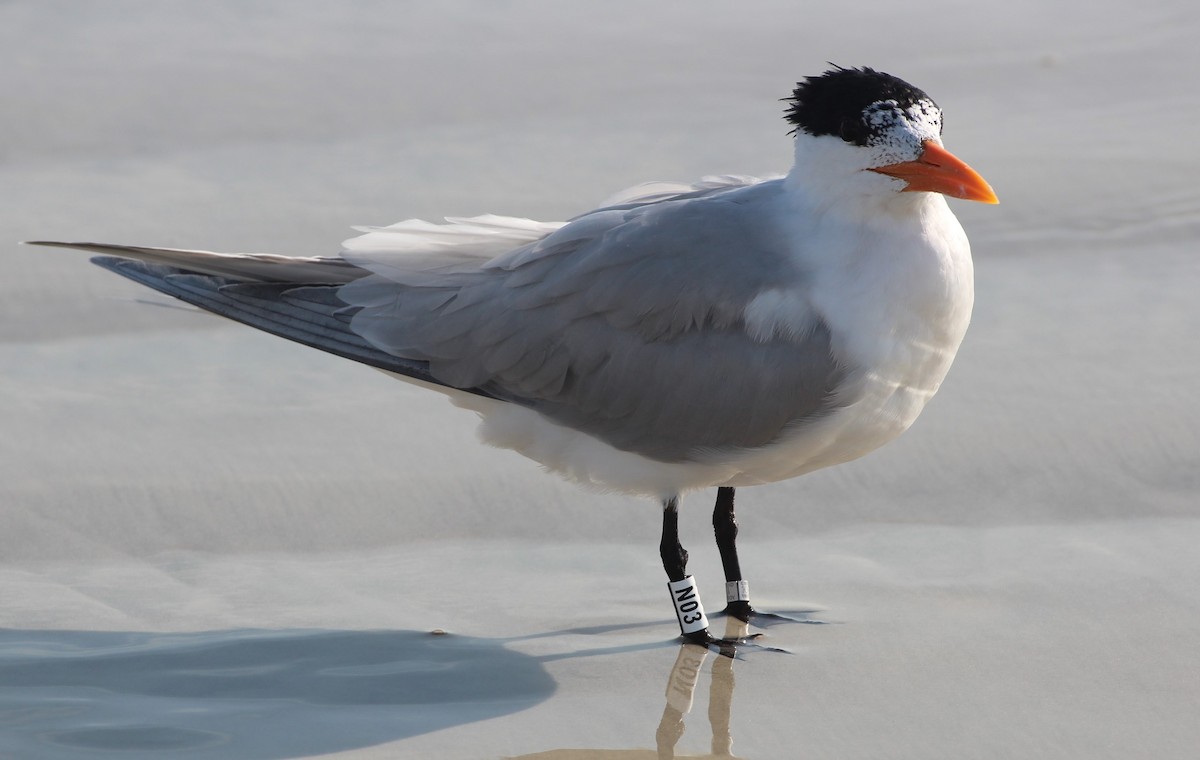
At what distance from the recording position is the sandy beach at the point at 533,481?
3975 mm

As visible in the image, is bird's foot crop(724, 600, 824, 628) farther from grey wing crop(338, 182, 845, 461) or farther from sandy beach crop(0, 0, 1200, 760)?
grey wing crop(338, 182, 845, 461)

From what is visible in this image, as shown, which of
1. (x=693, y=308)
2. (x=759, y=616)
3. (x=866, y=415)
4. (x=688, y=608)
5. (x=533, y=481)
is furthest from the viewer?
(x=533, y=481)

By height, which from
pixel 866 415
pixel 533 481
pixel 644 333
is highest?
pixel 644 333

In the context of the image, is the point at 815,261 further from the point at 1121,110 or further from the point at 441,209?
the point at 1121,110

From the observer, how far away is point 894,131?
13.1 ft

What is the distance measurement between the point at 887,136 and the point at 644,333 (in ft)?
2.65

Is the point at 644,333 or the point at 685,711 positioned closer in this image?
the point at 685,711

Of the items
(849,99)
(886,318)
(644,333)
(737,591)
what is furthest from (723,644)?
(849,99)

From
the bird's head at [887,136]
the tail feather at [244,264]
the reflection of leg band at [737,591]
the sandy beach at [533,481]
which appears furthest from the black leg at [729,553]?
the tail feather at [244,264]

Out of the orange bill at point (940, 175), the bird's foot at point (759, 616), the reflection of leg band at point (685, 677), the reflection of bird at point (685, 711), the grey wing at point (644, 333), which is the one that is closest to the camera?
the reflection of bird at point (685, 711)

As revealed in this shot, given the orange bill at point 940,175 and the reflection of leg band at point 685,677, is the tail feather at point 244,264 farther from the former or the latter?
the orange bill at point 940,175

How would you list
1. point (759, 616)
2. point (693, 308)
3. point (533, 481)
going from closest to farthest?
1. point (693, 308)
2. point (759, 616)
3. point (533, 481)

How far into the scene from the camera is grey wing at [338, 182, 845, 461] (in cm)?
415

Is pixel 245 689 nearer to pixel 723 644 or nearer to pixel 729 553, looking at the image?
pixel 723 644
